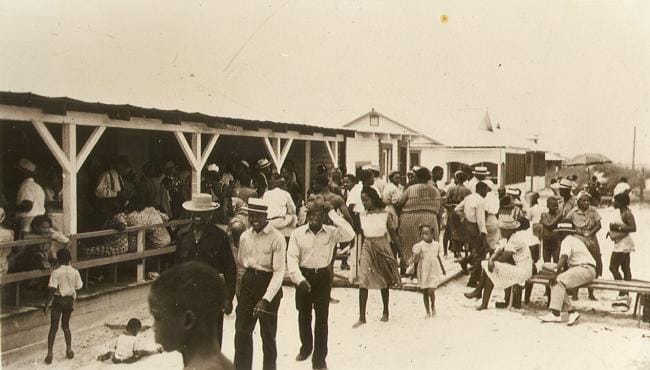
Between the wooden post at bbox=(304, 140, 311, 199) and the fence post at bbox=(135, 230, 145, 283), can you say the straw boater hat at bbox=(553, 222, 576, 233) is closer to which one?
the fence post at bbox=(135, 230, 145, 283)

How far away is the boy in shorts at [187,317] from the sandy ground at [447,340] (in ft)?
11.8

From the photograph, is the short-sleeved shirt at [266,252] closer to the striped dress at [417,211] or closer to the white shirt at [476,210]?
the striped dress at [417,211]

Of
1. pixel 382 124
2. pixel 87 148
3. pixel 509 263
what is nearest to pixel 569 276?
pixel 509 263

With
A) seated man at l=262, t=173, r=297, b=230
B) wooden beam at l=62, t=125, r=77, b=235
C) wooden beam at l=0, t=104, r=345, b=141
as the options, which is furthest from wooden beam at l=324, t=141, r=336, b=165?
wooden beam at l=62, t=125, r=77, b=235

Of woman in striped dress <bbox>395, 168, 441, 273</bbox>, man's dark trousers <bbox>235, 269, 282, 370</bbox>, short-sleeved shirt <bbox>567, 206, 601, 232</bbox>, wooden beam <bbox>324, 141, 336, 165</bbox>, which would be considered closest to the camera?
man's dark trousers <bbox>235, 269, 282, 370</bbox>

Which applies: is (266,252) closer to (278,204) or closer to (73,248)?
(73,248)

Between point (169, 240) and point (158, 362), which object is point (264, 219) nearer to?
point (158, 362)

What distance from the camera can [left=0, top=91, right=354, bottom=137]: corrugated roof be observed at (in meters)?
6.33

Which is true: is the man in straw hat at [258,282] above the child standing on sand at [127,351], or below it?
above

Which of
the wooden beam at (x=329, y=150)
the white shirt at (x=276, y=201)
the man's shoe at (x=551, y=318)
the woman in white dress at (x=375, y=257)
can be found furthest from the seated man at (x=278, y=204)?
the wooden beam at (x=329, y=150)

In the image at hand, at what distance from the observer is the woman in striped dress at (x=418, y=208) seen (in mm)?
9023

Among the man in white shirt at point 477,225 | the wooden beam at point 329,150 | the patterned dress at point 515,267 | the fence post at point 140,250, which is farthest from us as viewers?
the wooden beam at point 329,150

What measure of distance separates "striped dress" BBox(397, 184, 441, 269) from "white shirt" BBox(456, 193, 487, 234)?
2.40 feet

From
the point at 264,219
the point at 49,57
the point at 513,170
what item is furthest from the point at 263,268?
the point at 513,170
